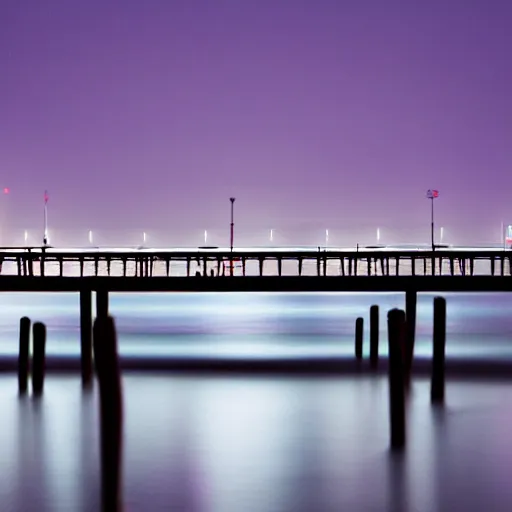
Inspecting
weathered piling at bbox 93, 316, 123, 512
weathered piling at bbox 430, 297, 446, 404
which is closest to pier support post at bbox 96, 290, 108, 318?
weathered piling at bbox 430, 297, 446, 404

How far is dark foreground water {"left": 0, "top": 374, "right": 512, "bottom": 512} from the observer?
7.53 meters

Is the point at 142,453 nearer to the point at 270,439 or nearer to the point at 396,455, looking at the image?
the point at 270,439

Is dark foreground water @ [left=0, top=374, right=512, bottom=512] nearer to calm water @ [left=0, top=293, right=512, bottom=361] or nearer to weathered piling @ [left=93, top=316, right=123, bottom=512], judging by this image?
weathered piling @ [left=93, top=316, right=123, bottom=512]

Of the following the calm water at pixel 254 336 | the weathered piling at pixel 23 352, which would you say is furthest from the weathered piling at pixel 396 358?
the calm water at pixel 254 336

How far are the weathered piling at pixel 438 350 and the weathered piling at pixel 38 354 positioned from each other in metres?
4.36

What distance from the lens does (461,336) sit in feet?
79.0

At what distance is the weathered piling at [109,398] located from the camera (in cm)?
535

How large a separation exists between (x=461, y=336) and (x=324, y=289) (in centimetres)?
1026

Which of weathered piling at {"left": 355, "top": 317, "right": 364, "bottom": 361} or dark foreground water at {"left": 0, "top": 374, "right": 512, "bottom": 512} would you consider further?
weathered piling at {"left": 355, "top": 317, "right": 364, "bottom": 361}

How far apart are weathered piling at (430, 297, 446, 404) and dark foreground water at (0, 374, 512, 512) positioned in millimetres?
277

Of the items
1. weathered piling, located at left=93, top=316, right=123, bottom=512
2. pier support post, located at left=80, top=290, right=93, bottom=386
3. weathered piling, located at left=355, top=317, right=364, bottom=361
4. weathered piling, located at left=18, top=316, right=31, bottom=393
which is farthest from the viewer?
weathered piling, located at left=355, top=317, right=364, bottom=361

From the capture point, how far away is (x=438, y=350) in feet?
34.4

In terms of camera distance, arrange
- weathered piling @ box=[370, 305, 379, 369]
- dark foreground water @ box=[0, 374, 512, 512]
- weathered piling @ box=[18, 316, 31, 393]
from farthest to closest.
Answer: weathered piling @ box=[370, 305, 379, 369] → weathered piling @ box=[18, 316, 31, 393] → dark foreground water @ box=[0, 374, 512, 512]

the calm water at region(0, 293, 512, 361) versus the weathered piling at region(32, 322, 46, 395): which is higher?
the weathered piling at region(32, 322, 46, 395)
